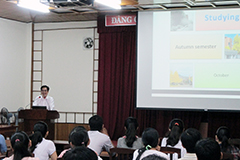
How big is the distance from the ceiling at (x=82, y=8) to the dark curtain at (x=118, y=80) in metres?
0.59

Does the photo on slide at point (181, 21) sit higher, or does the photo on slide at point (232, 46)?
the photo on slide at point (181, 21)

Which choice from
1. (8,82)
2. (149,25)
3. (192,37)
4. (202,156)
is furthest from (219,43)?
(8,82)

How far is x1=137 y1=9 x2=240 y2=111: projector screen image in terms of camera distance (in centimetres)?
614

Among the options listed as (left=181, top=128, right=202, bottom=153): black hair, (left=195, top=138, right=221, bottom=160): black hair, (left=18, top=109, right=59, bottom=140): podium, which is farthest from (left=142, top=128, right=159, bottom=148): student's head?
(left=18, top=109, right=59, bottom=140): podium

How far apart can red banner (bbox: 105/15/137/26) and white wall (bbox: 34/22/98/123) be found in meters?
Answer: 0.65

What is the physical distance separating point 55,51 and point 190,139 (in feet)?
20.4

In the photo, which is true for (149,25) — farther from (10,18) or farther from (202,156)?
(202,156)

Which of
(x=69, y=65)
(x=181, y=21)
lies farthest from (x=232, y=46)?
(x=69, y=65)

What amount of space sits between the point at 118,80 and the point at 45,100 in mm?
1656

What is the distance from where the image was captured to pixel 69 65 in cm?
852

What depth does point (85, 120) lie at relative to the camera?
8.31m

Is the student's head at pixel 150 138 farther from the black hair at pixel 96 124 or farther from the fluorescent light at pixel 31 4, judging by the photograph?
the fluorescent light at pixel 31 4

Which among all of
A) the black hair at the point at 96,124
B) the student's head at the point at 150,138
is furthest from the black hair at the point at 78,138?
the black hair at the point at 96,124

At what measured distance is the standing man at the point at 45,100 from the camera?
281 inches
